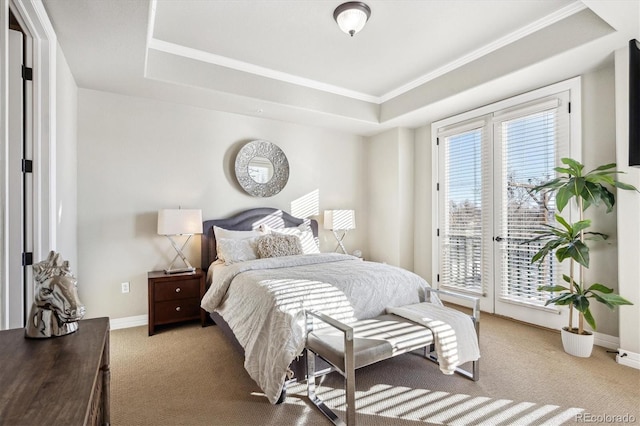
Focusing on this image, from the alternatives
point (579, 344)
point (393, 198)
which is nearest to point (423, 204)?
point (393, 198)

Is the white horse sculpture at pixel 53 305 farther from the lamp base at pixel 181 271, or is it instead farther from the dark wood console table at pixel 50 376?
the lamp base at pixel 181 271

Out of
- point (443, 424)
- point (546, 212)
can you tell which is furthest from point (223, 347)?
point (546, 212)

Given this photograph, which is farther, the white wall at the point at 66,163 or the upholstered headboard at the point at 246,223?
the upholstered headboard at the point at 246,223

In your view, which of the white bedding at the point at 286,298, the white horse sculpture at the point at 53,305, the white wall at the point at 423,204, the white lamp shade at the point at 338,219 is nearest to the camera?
the white horse sculpture at the point at 53,305

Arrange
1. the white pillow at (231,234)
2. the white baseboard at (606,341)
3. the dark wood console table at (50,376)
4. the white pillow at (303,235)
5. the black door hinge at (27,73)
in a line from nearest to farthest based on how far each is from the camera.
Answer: the dark wood console table at (50,376), the black door hinge at (27,73), the white baseboard at (606,341), the white pillow at (231,234), the white pillow at (303,235)

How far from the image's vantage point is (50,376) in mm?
868

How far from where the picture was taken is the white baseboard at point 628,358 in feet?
8.34

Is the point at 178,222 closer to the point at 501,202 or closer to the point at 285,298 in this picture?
the point at 285,298

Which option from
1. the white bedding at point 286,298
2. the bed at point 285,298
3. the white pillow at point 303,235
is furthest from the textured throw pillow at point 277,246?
the white bedding at point 286,298

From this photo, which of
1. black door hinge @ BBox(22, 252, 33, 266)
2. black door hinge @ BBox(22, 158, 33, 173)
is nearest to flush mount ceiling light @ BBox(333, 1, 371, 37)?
black door hinge @ BBox(22, 158, 33, 173)

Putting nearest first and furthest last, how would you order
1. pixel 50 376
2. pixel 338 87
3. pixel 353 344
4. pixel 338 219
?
pixel 50 376
pixel 353 344
pixel 338 87
pixel 338 219
